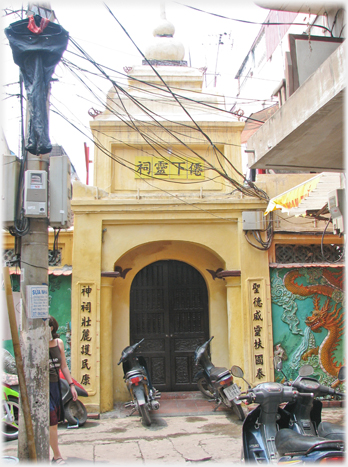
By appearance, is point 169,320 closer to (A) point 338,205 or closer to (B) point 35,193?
(A) point 338,205

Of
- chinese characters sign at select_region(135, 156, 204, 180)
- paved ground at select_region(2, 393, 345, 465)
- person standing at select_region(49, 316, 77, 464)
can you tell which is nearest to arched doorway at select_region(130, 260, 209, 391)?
paved ground at select_region(2, 393, 345, 465)

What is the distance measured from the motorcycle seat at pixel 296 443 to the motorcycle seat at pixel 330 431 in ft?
1.51

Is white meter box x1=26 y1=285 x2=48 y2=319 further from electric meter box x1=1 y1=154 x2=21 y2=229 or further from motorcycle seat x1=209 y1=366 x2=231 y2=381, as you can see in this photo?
motorcycle seat x1=209 y1=366 x2=231 y2=381

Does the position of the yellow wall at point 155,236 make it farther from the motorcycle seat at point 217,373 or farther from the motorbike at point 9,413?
the motorbike at point 9,413

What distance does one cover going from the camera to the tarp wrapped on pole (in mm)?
4207

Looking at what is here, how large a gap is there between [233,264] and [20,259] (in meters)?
4.79

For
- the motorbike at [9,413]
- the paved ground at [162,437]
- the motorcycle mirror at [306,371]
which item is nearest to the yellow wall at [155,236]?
the paved ground at [162,437]

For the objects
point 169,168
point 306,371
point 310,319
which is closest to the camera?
point 306,371

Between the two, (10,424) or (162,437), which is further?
(162,437)

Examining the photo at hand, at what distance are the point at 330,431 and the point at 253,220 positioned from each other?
4.53 m

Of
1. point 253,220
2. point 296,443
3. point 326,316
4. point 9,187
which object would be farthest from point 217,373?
point 9,187

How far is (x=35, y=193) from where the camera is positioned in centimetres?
413

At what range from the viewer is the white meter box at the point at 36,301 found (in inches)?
156

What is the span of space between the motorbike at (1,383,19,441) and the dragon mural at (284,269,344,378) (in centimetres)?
495
